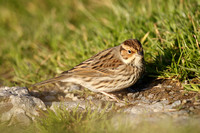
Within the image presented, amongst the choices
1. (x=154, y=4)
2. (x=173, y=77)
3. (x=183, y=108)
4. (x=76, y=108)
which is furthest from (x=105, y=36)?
(x=183, y=108)

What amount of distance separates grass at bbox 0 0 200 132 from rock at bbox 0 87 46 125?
0.36 m

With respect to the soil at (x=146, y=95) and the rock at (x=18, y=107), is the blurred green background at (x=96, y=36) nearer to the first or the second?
the soil at (x=146, y=95)

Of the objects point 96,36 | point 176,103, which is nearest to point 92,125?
point 176,103

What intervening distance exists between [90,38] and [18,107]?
298 cm

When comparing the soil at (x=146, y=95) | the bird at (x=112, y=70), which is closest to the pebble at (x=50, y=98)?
the soil at (x=146, y=95)

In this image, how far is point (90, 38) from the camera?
698cm

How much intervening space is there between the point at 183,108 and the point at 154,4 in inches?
141

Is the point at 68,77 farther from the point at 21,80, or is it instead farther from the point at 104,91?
the point at 21,80

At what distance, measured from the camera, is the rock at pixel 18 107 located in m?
4.45

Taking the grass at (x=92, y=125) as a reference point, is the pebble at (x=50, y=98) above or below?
above

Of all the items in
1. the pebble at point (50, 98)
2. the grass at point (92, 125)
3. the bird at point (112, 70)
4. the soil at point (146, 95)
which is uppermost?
the bird at point (112, 70)

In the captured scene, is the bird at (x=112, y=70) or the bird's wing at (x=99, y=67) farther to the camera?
the bird's wing at (x=99, y=67)

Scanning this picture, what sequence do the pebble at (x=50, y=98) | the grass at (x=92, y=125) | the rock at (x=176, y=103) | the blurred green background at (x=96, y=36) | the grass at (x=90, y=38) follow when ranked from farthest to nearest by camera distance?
the pebble at (x=50, y=98) < the blurred green background at (x=96, y=36) < the grass at (x=90, y=38) < the rock at (x=176, y=103) < the grass at (x=92, y=125)

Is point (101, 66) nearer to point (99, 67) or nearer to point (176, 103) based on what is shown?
point (99, 67)
